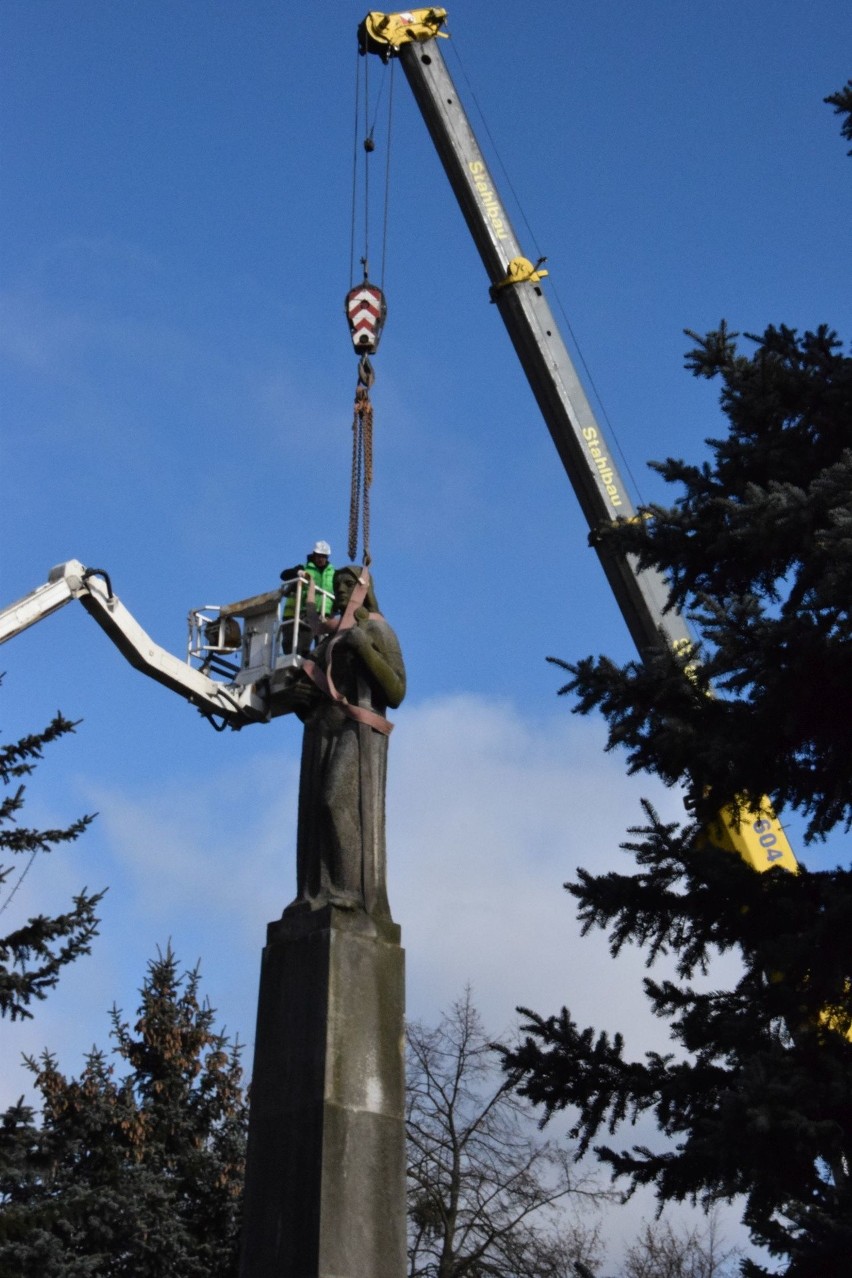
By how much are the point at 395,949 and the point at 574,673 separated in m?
2.47

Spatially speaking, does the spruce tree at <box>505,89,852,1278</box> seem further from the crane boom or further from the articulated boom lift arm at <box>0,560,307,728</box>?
the crane boom

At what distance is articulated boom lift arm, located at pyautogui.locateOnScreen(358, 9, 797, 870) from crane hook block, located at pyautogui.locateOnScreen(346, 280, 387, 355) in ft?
12.7

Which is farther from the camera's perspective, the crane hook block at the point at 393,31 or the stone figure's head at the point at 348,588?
the crane hook block at the point at 393,31

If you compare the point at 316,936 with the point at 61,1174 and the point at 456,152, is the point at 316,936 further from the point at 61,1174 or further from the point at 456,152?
the point at 456,152

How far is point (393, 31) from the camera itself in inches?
815

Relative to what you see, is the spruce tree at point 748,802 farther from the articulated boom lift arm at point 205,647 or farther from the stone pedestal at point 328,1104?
the articulated boom lift arm at point 205,647

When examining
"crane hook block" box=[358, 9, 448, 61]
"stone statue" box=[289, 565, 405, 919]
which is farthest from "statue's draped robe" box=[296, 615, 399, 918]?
"crane hook block" box=[358, 9, 448, 61]

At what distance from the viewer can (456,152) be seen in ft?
65.3

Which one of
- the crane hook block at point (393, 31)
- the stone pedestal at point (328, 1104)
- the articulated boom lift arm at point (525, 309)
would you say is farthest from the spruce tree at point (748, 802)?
the crane hook block at point (393, 31)

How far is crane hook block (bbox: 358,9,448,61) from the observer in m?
20.7

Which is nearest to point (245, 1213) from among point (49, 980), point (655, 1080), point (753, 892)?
point (655, 1080)

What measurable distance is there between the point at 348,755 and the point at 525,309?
9150mm

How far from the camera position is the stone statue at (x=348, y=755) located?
10805mm

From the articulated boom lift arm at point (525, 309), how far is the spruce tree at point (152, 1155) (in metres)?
7.18
